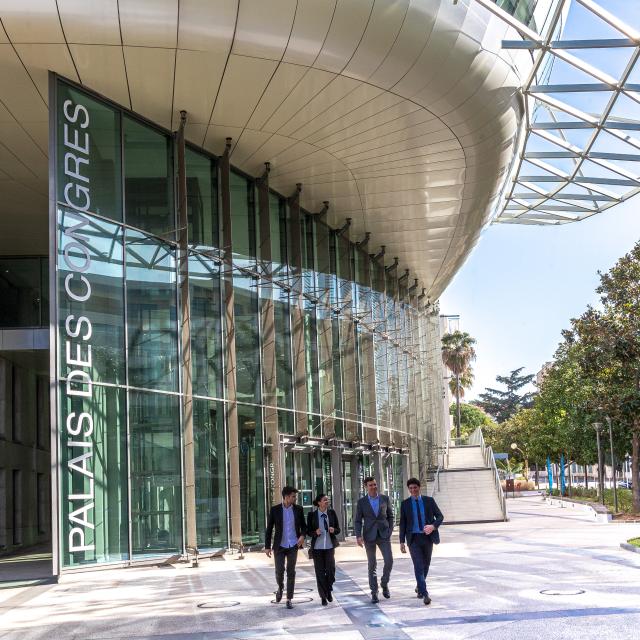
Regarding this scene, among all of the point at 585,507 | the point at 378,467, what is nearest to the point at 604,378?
the point at 378,467

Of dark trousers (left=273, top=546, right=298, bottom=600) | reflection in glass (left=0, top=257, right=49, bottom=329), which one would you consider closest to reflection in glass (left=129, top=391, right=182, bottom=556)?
dark trousers (left=273, top=546, right=298, bottom=600)

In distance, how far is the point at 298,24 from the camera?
626 inches

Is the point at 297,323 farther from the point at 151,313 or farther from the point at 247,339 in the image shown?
the point at 151,313

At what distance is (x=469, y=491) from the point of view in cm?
4125

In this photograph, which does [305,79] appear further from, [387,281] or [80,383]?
[387,281]

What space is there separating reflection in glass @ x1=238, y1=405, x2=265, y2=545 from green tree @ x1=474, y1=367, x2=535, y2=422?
122304 mm

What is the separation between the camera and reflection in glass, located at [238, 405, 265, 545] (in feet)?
70.6

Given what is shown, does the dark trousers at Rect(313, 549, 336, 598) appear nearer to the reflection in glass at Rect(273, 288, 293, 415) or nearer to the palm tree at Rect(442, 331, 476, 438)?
the reflection in glass at Rect(273, 288, 293, 415)

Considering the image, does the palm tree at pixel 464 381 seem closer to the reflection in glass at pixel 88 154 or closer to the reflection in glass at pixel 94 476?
the reflection in glass at pixel 88 154

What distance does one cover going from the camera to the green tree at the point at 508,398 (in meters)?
142

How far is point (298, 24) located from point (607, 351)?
19344 mm

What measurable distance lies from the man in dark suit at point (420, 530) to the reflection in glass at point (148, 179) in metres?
9.33

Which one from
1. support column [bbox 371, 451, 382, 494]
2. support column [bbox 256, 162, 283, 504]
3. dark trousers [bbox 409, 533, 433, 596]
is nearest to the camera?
dark trousers [bbox 409, 533, 433, 596]

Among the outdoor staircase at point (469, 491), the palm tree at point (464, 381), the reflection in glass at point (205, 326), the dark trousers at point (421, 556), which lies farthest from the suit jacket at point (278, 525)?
the palm tree at point (464, 381)
